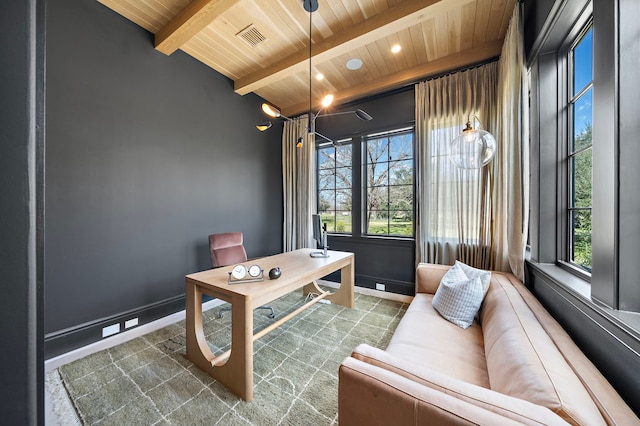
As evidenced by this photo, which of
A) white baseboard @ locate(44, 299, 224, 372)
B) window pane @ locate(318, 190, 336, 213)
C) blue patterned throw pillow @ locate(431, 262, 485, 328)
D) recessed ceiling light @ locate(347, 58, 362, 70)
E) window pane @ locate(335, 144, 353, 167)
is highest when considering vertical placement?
recessed ceiling light @ locate(347, 58, 362, 70)

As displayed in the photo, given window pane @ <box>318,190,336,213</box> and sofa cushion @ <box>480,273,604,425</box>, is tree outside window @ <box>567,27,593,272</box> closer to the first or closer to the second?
sofa cushion @ <box>480,273,604,425</box>

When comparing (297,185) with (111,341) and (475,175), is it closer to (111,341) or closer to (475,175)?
(475,175)

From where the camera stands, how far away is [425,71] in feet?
9.59

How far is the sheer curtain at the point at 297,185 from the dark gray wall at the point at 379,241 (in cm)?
44

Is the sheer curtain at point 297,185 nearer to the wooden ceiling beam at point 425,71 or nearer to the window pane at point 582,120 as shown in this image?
the wooden ceiling beam at point 425,71

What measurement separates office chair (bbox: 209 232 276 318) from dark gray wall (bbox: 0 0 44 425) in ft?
7.88

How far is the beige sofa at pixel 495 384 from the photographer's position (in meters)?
0.72

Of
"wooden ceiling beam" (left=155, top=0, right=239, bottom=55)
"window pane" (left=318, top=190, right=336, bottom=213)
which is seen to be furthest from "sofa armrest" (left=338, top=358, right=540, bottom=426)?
"window pane" (left=318, top=190, right=336, bottom=213)

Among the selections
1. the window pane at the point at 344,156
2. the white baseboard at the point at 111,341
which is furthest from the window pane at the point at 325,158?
the white baseboard at the point at 111,341

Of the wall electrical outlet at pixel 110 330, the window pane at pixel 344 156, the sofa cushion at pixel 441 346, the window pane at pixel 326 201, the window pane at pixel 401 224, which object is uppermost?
the window pane at pixel 344 156

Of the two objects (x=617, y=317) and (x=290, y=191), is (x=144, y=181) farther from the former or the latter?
(x=617, y=317)

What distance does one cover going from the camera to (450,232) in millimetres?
2867

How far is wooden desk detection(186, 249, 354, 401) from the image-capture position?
158 centimetres

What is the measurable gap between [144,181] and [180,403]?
2036 mm
